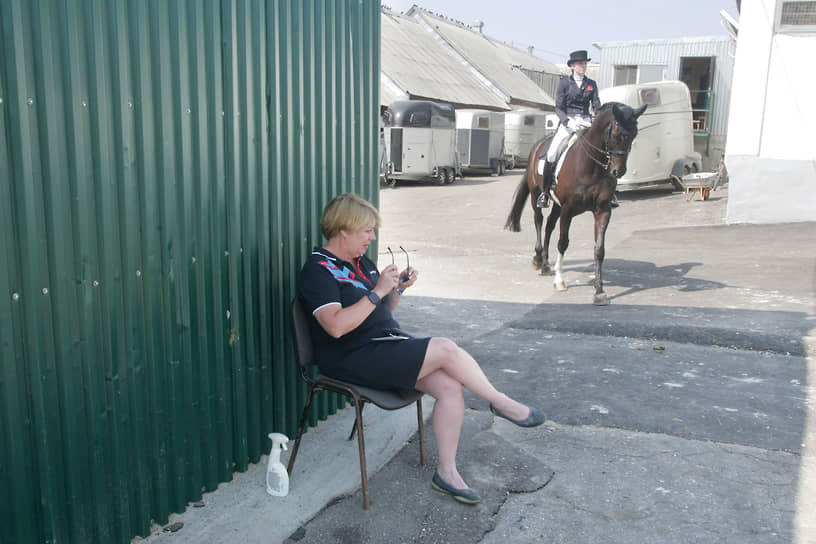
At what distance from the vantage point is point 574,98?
9.05 metres

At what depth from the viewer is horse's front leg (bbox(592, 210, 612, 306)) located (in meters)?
7.43

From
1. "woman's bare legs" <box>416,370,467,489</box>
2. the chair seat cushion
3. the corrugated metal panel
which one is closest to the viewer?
the chair seat cushion

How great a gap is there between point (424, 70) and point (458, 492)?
32.0 m

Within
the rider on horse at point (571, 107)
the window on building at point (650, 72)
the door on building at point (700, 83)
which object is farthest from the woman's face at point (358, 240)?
the window on building at point (650, 72)

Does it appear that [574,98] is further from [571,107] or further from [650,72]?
[650,72]

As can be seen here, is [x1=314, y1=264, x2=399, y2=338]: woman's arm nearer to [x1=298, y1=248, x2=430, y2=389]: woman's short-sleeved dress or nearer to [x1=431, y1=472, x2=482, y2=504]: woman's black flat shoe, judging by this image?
A: [x1=298, y1=248, x2=430, y2=389]: woman's short-sleeved dress

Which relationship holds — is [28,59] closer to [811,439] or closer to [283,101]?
[283,101]

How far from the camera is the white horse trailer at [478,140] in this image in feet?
86.5

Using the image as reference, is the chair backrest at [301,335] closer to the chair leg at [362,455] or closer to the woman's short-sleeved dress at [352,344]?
the woman's short-sleeved dress at [352,344]

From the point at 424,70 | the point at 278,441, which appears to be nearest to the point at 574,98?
the point at 278,441

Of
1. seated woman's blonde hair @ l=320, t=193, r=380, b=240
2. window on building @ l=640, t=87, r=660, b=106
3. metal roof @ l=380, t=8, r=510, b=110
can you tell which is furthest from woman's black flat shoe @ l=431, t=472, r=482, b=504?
metal roof @ l=380, t=8, r=510, b=110

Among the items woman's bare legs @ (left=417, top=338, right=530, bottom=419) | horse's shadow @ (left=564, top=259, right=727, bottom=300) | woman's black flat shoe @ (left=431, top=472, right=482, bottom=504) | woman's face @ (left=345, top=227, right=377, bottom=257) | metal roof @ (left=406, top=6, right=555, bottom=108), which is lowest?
horse's shadow @ (left=564, top=259, right=727, bottom=300)

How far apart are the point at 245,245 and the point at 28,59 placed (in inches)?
51.6

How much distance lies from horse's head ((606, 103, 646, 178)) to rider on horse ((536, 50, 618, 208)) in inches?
44.0
